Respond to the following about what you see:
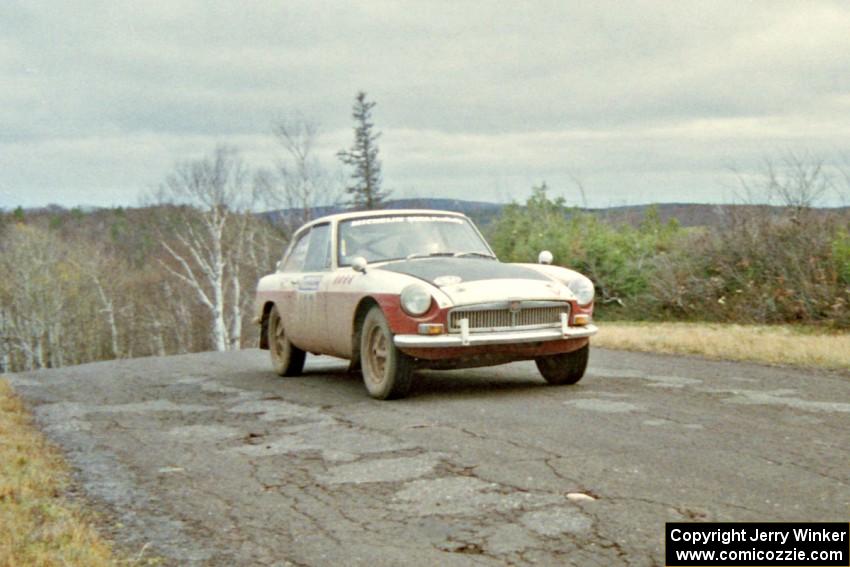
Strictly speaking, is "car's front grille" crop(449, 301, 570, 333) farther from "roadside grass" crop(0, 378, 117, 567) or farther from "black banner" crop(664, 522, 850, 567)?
"black banner" crop(664, 522, 850, 567)

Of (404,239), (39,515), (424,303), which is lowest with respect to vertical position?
(39,515)

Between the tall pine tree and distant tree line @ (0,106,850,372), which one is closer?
distant tree line @ (0,106,850,372)

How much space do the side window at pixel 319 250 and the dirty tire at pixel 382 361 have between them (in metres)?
1.24

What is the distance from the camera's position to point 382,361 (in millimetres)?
8078

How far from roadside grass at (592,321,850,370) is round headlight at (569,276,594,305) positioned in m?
2.71

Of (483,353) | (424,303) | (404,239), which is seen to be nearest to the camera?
(424,303)

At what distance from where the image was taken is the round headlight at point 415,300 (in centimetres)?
757

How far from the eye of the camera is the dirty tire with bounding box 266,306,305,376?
1030 centimetres

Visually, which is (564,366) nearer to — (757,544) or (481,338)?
(481,338)

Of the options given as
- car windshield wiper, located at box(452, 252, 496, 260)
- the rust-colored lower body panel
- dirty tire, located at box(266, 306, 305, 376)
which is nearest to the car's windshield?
car windshield wiper, located at box(452, 252, 496, 260)

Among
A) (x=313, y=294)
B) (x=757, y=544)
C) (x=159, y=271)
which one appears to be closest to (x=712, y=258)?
(x=313, y=294)

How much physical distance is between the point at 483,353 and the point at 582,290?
1.14 meters

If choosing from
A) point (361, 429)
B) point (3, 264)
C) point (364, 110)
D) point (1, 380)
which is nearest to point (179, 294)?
point (3, 264)

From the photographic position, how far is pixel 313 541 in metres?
4.11
